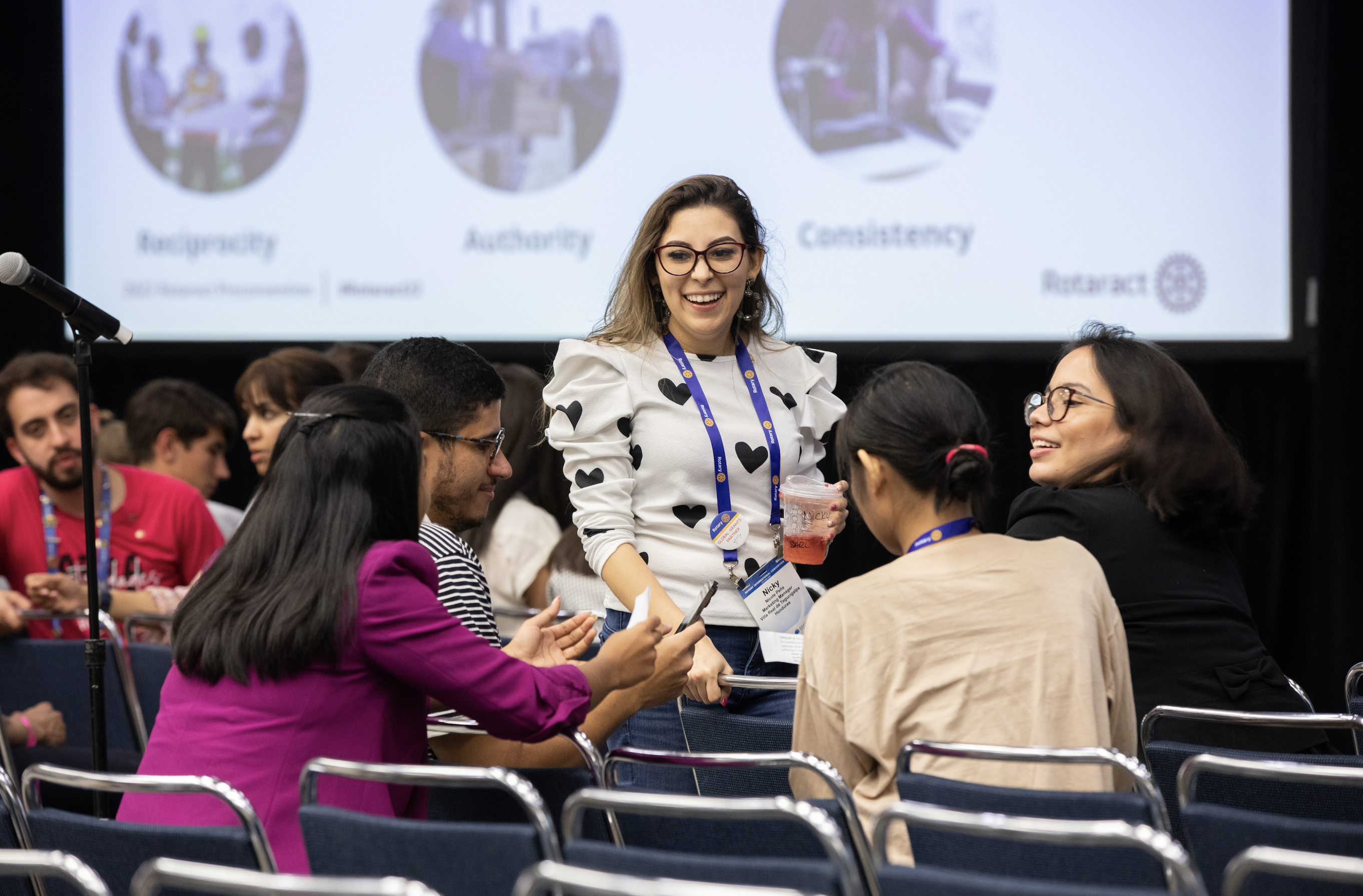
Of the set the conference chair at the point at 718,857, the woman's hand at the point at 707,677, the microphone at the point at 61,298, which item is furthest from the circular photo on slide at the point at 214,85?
the conference chair at the point at 718,857

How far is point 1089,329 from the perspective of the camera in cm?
266

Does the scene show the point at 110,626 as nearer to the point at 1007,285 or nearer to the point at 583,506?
the point at 583,506

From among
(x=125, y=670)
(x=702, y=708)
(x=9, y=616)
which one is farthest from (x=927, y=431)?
(x=9, y=616)

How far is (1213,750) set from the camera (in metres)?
1.92

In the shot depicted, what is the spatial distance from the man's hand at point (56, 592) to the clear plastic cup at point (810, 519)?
1.88 meters

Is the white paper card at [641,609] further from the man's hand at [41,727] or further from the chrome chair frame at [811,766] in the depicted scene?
the man's hand at [41,727]

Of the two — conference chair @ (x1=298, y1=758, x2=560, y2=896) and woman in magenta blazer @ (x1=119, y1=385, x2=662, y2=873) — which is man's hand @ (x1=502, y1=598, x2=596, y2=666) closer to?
woman in magenta blazer @ (x1=119, y1=385, x2=662, y2=873)

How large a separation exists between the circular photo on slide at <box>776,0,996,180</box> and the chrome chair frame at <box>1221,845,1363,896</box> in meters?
3.63

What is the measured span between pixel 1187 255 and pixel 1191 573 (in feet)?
8.61

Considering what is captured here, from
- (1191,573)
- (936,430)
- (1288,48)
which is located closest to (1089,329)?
(1191,573)

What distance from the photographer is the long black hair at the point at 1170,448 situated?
2.21 meters

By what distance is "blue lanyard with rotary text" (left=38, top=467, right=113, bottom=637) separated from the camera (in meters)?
3.55

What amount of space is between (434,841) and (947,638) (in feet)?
2.38

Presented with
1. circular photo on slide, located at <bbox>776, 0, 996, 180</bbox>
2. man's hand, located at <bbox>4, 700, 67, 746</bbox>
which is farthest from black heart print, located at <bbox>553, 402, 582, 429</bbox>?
circular photo on slide, located at <bbox>776, 0, 996, 180</bbox>
